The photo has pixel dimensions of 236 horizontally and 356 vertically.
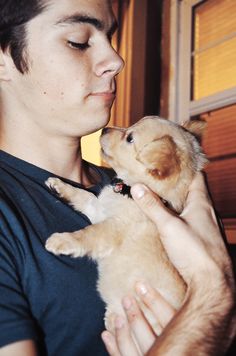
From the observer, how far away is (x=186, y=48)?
352 centimetres

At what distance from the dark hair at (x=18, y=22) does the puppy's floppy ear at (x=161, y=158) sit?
57cm

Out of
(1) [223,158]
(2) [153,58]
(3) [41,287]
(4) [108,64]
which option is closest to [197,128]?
(4) [108,64]

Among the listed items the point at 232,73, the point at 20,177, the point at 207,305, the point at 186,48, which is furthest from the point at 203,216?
the point at 186,48

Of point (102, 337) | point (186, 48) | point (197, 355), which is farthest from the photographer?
point (186, 48)

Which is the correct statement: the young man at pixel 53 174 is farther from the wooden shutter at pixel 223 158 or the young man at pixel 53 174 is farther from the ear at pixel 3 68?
the wooden shutter at pixel 223 158

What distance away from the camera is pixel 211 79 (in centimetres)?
342

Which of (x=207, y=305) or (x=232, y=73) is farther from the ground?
(x=232, y=73)

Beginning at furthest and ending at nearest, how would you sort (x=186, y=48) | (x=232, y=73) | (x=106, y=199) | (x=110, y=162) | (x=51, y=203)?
(x=186, y=48)
(x=232, y=73)
(x=110, y=162)
(x=106, y=199)
(x=51, y=203)

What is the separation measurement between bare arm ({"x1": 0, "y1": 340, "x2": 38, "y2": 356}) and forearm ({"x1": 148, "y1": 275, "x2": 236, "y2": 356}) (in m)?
0.34

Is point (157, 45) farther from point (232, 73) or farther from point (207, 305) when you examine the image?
point (207, 305)

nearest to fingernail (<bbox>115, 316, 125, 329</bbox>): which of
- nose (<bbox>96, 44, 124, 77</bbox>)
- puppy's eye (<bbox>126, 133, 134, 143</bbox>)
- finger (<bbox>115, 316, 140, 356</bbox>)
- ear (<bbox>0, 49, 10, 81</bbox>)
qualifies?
finger (<bbox>115, 316, 140, 356</bbox>)

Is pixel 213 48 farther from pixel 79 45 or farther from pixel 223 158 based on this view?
pixel 79 45

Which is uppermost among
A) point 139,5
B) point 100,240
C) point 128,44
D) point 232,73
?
point 139,5

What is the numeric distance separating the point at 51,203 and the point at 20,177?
0.48 feet
